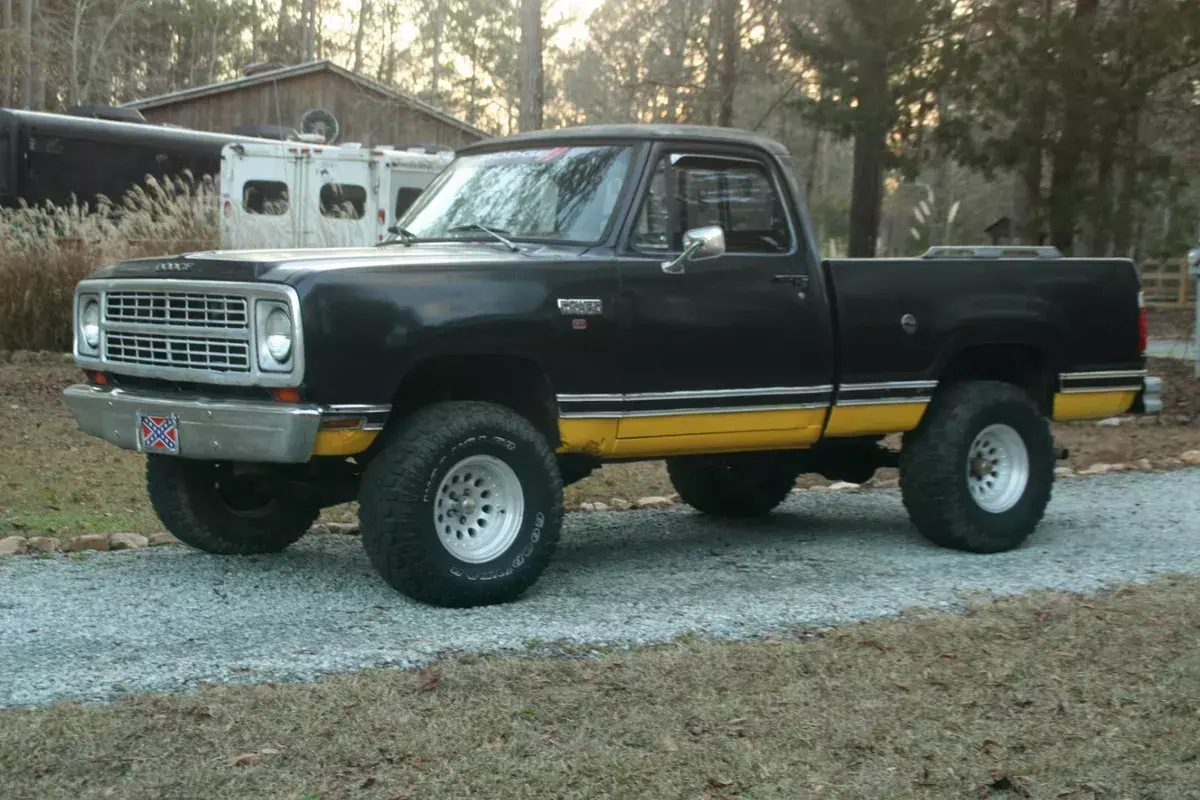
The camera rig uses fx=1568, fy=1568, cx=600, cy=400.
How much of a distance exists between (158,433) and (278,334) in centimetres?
77

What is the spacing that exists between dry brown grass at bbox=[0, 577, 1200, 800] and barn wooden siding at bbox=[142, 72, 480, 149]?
99.7 ft

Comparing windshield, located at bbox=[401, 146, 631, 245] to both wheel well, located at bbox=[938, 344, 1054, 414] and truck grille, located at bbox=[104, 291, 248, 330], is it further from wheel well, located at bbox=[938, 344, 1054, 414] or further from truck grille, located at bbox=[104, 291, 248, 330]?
wheel well, located at bbox=[938, 344, 1054, 414]

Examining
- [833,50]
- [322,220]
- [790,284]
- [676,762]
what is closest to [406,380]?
[790,284]

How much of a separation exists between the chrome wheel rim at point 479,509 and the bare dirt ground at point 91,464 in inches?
102

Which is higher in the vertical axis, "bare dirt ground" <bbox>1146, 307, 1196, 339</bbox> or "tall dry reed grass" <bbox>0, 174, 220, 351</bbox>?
"tall dry reed grass" <bbox>0, 174, 220, 351</bbox>

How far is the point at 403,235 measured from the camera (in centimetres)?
770

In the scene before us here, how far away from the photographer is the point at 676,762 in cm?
459

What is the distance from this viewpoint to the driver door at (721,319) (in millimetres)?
7125

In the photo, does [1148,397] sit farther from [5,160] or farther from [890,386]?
[5,160]

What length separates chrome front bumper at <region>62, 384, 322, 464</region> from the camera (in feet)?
19.9

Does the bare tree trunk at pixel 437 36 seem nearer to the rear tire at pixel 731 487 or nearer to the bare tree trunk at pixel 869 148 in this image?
the bare tree trunk at pixel 869 148

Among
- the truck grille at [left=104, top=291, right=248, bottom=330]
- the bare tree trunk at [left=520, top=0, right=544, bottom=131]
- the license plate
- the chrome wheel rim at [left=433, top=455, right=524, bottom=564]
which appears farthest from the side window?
the bare tree trunk at [left=520, top=0, right=544, bottom=131]

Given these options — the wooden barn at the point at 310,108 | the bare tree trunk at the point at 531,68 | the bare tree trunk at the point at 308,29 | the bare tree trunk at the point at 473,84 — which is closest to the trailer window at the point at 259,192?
the bare tree trunk at the point at 531,68

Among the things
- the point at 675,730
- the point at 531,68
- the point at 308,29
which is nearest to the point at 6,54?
the point at 308,29
